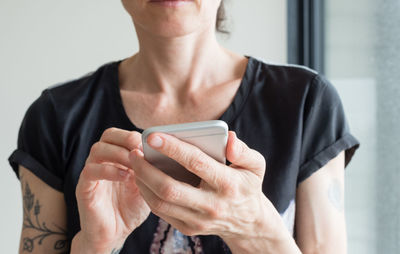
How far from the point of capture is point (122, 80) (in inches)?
37.5

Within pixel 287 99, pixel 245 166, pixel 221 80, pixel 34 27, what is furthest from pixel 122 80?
pixel 34 27

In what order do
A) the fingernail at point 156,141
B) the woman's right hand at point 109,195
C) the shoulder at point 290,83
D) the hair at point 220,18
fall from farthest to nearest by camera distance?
the hair at point 220,18 < the shoulder at point 290,83 < the woman's right hand at point 109,195 < the fingernail at point 156,141

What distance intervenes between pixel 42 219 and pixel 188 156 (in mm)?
484

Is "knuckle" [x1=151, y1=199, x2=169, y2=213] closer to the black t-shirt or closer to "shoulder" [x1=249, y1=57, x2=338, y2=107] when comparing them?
the black t-shirt

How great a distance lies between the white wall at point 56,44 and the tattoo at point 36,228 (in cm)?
107

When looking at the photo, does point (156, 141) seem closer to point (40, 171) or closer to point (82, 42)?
point (40, 171)

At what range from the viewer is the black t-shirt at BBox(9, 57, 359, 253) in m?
0.82

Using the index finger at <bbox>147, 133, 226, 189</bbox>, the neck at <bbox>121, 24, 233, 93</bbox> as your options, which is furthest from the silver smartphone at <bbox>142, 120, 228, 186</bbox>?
the neck at <bbox>121, 24, 233, 93</bbox>

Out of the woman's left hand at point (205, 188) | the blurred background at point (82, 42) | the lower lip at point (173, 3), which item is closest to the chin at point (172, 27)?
the lower lip at point (173, 3)

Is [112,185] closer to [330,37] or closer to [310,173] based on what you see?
[310,173]

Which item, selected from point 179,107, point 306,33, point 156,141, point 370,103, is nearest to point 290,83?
point 179,107

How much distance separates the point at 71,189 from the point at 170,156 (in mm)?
416

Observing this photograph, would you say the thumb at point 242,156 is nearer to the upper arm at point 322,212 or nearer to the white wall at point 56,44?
the upper arm at point 322,212

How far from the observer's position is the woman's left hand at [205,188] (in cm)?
51
